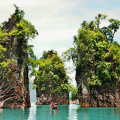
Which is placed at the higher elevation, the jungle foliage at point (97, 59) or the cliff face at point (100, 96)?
the jungle foliage at point (97, 59)

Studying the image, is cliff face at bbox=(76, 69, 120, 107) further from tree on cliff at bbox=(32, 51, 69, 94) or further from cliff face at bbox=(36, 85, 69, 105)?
cliff face at bbox=(36, 85, 69, 105)

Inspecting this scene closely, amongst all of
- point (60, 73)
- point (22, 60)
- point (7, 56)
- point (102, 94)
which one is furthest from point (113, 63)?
point (60, 73)

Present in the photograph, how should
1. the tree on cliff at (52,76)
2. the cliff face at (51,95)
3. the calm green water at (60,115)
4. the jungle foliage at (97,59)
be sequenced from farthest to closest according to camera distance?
1. the cliff face at (51,95)
2. the tree on cliff at (52,76)
3. the jungle foliage at (97,59)
4. the calm green water at (60,115)

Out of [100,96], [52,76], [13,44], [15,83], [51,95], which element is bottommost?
[51,95]

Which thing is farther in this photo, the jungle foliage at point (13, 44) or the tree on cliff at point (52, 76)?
the tree on cliff at point (52, 76)

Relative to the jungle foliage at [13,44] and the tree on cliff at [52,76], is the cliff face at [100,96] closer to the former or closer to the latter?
the jungle foliage at [13,44]

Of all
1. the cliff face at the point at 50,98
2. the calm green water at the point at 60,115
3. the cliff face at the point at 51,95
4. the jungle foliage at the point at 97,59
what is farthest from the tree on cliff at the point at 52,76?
the calm green water at the point at 60,115

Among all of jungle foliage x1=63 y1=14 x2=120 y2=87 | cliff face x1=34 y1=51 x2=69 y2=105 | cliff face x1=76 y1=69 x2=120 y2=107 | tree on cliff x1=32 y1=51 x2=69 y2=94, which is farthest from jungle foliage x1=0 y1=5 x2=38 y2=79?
cliff face x1=34 y1=51 x2=69 y2=105

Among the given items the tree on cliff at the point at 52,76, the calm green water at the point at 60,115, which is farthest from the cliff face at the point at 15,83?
the tree on cliff at the point at 52,76

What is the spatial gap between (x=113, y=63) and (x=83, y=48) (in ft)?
21.8

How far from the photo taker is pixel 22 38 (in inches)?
1454

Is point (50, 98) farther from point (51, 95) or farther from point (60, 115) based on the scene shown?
point (60, 115)

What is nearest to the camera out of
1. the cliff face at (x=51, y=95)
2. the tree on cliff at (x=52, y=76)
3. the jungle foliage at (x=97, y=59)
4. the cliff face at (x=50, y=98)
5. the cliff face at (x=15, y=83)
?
the cliff face at (x=15, y=83)

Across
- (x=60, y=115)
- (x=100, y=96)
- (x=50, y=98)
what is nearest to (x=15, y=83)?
(x=60, y=115)
